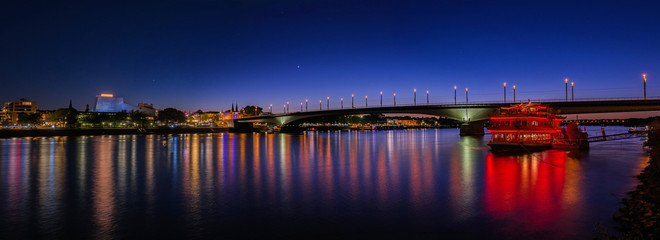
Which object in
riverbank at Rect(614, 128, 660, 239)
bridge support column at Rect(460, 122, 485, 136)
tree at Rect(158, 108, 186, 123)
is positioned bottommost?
riverbank at Rect(614, 128, 660, 239)

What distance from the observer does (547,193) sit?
20.3 m

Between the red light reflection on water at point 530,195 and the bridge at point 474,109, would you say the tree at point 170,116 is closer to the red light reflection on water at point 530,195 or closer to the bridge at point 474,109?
the bridge at point 474,109

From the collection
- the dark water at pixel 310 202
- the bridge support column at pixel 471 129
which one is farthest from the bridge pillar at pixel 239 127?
the dark water at pixel 310 202

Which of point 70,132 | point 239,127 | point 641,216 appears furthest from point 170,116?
point 641,216

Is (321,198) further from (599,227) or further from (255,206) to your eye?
(599,227)

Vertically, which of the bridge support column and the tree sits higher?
the tree

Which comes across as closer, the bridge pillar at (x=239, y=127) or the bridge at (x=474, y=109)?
the bridge at (x=474, y=109)

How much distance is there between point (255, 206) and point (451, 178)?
15.0 m

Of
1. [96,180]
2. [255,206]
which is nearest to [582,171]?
[255,206]

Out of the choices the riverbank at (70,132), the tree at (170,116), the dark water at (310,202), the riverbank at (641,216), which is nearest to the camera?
the riverbank at (641,216)

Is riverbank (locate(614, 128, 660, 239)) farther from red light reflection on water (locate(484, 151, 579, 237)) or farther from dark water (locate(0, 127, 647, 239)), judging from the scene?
red light reflection on water (locate(484, 151, 579, 237))

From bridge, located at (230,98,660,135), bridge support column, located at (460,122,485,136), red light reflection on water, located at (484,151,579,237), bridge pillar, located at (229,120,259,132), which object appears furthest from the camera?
bridge pillar, located at (229,120,259,132)

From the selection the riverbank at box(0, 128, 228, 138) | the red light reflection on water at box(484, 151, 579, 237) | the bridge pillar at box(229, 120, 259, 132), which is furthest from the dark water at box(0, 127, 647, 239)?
the bridge pillar at box(229, 120, 259, 132)

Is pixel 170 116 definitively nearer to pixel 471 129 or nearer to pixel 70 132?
pixel 70 132
